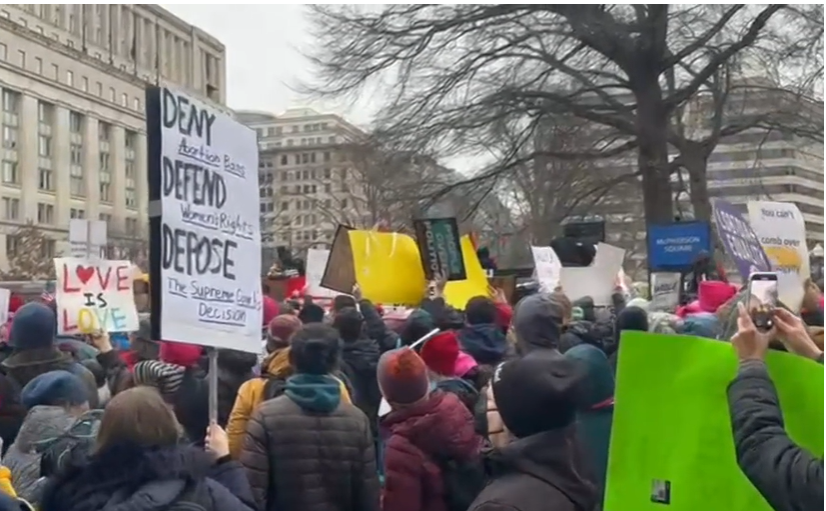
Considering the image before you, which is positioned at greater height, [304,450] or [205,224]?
[205,224]

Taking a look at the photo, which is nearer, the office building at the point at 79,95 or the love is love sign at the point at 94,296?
the love is love sign at the point at 94,296

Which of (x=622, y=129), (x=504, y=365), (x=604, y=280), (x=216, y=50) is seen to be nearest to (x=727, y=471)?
(x=504, y=365)

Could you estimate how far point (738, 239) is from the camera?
19.3 feet

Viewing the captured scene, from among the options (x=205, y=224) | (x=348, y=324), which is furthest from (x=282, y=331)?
(x=205, y=224)

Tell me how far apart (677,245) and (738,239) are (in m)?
5.48

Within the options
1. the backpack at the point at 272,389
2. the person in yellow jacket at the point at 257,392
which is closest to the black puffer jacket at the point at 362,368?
the person in yellow jacket at the point at 257,392

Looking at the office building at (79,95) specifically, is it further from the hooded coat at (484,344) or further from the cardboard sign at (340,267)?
the hooded coat at (484,344)

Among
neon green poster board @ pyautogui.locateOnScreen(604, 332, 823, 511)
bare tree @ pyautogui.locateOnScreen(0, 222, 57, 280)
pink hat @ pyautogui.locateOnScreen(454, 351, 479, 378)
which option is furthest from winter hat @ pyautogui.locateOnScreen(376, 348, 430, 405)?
bare tree @ pyautogui.locateOnScreen(0, 222, 57, 280)

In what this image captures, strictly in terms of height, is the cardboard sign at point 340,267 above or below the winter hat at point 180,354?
above

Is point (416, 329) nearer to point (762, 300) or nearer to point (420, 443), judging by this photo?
point (420, 443)

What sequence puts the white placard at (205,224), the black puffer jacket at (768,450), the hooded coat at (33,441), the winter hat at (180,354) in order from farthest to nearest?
the winter hat at (180,354) < the hooded coat at (33,441) < the white placard at (205,224) < the black puffer jacket at (768,450)

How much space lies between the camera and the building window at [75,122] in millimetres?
87156

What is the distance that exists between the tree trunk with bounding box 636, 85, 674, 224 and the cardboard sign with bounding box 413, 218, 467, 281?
11.5 m

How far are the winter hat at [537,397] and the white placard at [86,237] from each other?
9.08 m
